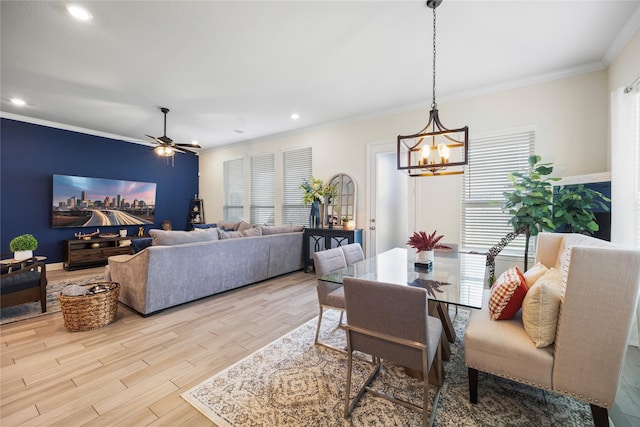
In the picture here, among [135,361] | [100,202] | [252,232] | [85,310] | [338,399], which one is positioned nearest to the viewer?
[338,399]

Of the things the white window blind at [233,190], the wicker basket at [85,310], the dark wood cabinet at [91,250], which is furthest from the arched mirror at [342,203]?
the dark wood cabinet at [91,250]

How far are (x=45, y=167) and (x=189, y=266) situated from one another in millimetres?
4524

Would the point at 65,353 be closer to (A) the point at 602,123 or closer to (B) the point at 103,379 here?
(B) the point at 103,379

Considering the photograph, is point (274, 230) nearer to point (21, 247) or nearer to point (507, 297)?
point (21, 247)

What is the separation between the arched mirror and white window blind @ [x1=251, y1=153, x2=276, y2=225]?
1.70 m

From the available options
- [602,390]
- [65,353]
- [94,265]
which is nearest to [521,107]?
[602,390]

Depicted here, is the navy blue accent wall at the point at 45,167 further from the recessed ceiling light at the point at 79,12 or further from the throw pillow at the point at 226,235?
the recessed ceiling light at the point at 79,12

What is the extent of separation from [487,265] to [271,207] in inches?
191

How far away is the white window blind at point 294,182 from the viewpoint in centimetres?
584

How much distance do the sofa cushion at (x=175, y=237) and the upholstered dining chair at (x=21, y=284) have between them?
4.28ft

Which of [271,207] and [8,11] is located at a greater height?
[8,11]

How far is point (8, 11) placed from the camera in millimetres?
2277

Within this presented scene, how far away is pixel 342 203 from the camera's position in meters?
5.26

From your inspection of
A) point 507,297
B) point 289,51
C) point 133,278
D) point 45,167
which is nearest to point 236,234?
point 133,278
